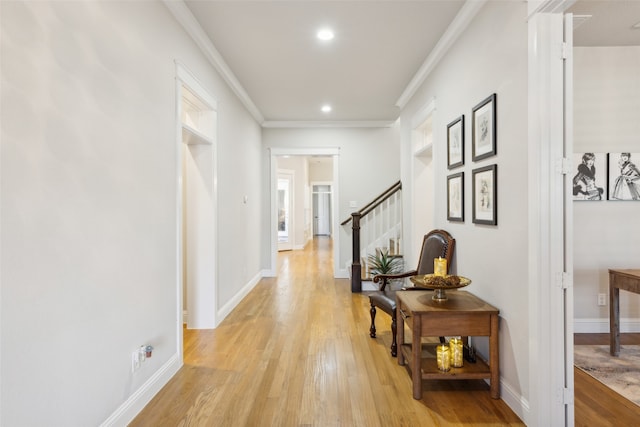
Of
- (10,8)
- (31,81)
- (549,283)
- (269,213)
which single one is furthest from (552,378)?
(269,213)

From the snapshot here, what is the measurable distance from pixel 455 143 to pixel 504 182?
87 centimetres

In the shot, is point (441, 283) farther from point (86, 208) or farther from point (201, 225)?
point (201, 225)

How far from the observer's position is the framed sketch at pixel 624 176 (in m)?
3.24

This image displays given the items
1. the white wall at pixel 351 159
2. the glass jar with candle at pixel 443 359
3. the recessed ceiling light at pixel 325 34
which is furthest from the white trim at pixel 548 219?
the white wall at pixel 351 159

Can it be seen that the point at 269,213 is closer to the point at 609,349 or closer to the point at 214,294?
the point at 214,294

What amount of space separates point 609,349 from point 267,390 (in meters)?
2.89

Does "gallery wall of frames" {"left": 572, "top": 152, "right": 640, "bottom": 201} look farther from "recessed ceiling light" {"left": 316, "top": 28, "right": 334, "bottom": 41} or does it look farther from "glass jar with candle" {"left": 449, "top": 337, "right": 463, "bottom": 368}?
"recessed ceiling light" {"left": 316, "top": 28, "right": 334, "bottom": 41}

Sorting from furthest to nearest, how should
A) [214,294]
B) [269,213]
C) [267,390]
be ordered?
1. [269,213]
2. [214,294]
3. [267,390]

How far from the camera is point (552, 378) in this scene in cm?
184

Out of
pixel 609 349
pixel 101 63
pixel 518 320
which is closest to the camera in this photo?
pixel 101 63

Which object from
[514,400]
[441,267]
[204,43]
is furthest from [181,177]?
[514,400]

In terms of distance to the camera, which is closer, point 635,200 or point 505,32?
point 505,32

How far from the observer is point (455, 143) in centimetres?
294

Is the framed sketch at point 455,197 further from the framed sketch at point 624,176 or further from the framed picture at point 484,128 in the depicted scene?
the framed sketch at point 624,176
